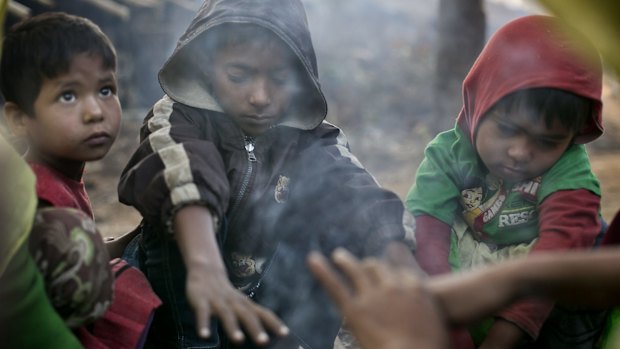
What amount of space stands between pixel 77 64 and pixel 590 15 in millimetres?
1393

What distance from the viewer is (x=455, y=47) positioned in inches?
329

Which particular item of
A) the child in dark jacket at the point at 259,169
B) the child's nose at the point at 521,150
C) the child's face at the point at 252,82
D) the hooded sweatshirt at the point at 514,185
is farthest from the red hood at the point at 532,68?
the child's face at the point at 252,82

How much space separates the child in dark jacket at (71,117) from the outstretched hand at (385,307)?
0.76 m

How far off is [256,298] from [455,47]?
6.22 metres

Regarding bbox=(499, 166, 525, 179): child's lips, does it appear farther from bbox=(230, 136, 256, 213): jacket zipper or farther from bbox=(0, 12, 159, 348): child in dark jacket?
bbox=(0, 12, 159, 348): child in dark jacket

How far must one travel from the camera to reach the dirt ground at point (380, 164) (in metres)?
6.84

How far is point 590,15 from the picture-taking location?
1.51 meters

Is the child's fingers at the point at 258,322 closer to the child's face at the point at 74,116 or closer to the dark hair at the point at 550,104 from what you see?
the child's face at the point at 74,116

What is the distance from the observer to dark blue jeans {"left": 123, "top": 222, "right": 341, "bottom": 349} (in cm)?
254

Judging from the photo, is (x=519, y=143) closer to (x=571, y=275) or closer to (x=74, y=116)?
(x=571, y=275)

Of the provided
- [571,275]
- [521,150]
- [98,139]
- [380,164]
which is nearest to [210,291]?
[98,139]

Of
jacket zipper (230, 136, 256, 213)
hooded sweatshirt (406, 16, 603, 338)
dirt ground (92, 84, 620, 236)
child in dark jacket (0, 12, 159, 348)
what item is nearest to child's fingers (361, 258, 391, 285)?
child in dark jacket (0, 12, 159, 348)

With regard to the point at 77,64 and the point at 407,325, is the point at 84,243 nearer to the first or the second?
Result: the point at 77,64

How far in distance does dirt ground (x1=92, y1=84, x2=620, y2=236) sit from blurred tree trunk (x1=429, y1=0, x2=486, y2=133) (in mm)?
873
